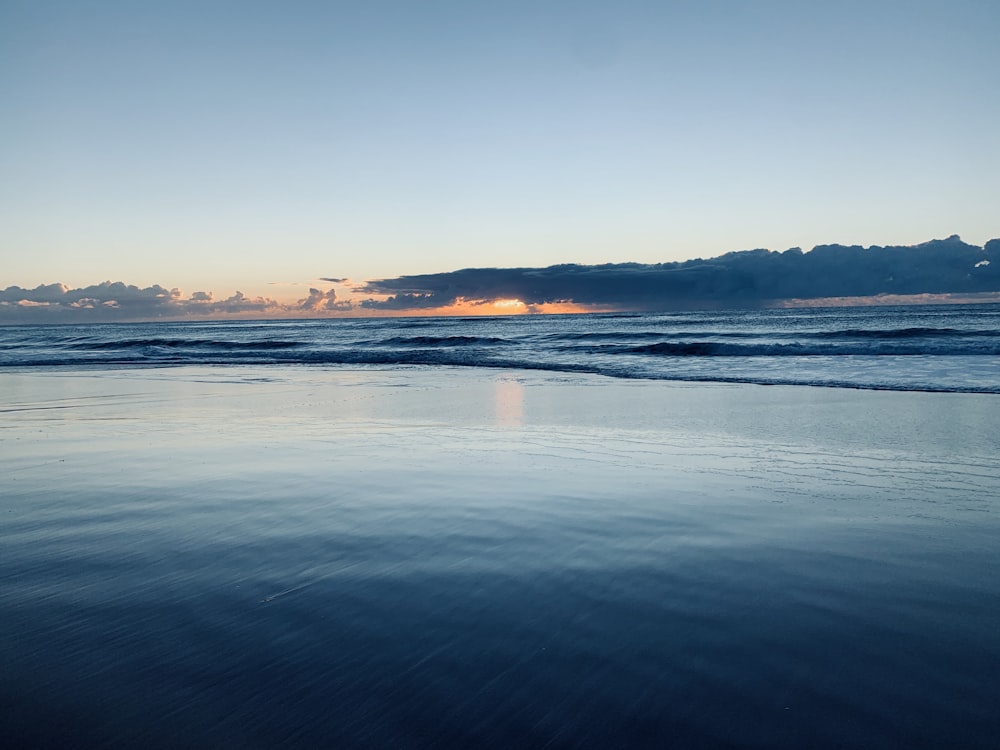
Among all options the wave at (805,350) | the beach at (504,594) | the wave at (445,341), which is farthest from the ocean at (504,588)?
the wave at (445,341)

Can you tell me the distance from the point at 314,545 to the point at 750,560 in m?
2.49

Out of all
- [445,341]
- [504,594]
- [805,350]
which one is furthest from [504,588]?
[445,341]

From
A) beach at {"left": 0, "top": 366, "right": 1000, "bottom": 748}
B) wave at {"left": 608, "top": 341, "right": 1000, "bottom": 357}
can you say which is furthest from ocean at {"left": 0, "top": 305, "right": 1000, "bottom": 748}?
wave at {"left": 608, "top": 341, "right": 1000, "bottom": 357}

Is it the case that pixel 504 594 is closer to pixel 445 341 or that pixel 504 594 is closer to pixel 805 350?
pixel 805 350

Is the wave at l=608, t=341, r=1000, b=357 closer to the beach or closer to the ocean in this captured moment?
the ocean

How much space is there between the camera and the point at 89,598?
10.0ft

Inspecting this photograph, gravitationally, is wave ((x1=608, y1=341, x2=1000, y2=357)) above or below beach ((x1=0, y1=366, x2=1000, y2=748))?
below

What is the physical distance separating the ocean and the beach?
0.01 m

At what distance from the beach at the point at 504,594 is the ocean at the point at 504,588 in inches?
0.6

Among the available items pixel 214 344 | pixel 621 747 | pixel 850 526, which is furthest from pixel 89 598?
pixel 214 344

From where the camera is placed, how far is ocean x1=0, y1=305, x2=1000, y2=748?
83.1 inches

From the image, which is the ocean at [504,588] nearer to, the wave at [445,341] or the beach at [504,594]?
the beach at [504,594]

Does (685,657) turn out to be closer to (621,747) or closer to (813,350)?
(621,747)

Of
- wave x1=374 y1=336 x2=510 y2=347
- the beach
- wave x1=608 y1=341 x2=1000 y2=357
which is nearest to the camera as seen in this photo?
the beach
